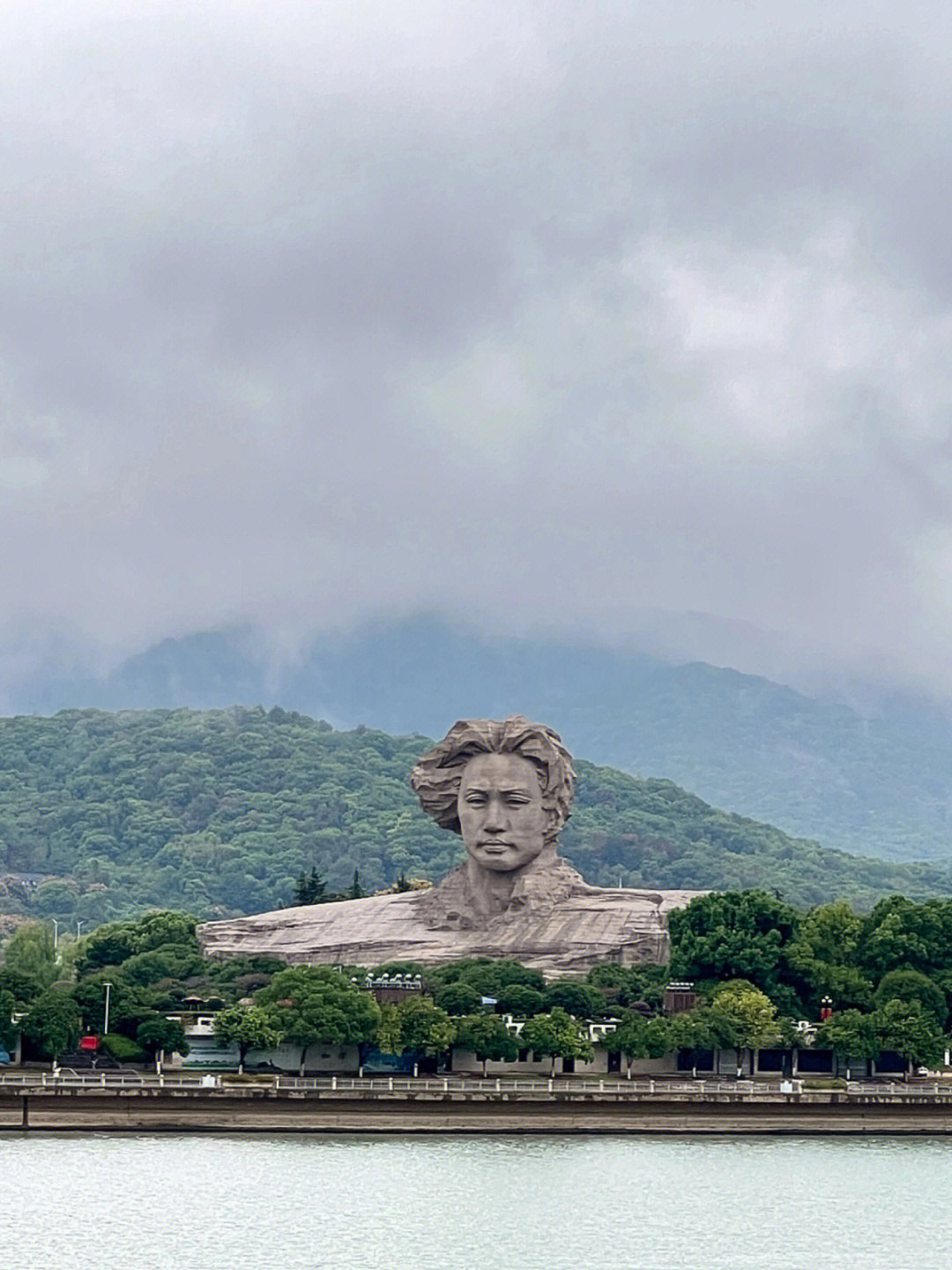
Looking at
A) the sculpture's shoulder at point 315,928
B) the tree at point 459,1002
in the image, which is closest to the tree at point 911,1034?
the tree at point 459,1002

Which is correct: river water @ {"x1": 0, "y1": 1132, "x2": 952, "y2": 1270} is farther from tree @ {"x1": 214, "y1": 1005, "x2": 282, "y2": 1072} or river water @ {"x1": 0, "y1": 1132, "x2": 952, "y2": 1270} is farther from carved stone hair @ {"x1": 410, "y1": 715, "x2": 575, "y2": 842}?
carved stone hair @ {"x1": 410, "y1": 715, "x2": 575, "y2": 842}

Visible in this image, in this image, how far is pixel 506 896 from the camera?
295ft

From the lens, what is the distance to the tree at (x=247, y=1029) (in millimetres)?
74062

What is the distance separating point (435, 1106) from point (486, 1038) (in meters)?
7.63

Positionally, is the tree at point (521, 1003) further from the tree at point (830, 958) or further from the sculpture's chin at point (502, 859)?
the tree at point (830, 958)

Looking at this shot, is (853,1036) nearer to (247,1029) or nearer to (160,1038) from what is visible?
(247,1029)

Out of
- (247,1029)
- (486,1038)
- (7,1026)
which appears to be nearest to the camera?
(247,1029)

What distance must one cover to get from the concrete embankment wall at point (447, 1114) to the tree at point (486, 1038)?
6847 millimetres

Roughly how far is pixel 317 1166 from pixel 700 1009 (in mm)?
21954

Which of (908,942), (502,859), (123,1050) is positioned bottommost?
(123,1050)

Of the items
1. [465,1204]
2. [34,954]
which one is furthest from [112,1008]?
[34,954]

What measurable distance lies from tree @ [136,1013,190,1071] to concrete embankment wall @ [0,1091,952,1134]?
841 cm

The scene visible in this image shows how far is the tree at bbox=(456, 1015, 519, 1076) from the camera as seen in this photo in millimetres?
75562

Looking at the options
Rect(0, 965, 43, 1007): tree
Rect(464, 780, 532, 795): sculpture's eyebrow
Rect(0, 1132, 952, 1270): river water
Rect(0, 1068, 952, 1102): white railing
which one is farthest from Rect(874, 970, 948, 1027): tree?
A: Rect(0, 965, 43, 1007): tree
